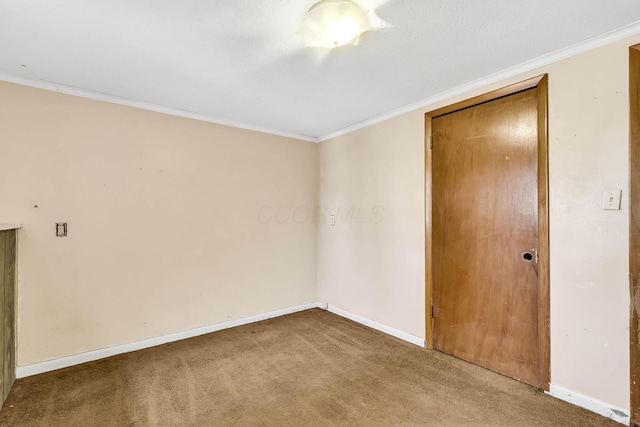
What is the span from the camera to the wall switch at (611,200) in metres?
1.77

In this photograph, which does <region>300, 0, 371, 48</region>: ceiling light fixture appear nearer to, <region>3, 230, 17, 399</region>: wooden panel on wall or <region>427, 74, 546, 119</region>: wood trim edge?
<region>427, 74, 546, 119</region>: wood trim edge

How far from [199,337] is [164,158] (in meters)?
1.84

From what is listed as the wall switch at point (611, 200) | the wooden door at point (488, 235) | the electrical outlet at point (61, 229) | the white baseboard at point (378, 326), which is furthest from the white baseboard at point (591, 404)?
the electrical outlet at point (61, 229)

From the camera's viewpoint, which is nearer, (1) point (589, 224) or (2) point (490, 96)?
(1) point (589, 224)

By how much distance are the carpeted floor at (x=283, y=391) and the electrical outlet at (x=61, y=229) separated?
3.57ft

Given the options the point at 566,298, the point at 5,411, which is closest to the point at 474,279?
the point at 566,298

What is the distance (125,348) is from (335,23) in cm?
310

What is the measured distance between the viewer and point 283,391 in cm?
212

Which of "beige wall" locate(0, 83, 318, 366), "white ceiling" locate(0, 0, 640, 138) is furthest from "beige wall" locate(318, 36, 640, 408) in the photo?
"beige wall" locate(0, 83, 318, 366)

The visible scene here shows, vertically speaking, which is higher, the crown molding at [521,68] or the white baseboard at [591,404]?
the crown molding at [521,68]

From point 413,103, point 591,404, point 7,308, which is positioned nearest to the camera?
point 591,404

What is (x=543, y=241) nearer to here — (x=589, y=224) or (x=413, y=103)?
(x=589, y=224)

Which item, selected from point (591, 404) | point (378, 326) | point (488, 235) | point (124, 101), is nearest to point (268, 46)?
point (124, 101)

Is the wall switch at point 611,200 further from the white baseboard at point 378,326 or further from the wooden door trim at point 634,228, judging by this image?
the white baseboard at point 378,326
